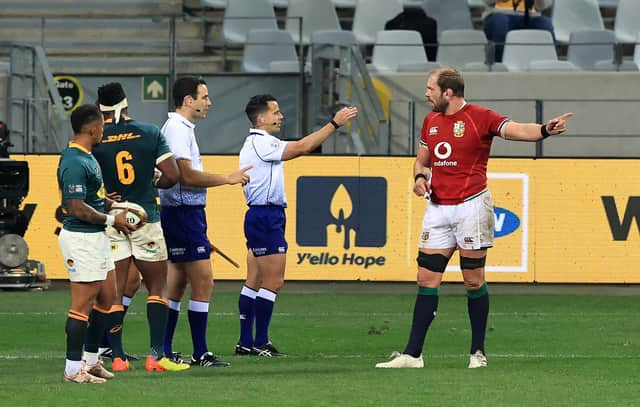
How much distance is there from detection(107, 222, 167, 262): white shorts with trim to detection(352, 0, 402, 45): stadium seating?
613 inches

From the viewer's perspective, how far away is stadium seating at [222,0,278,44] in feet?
83.7

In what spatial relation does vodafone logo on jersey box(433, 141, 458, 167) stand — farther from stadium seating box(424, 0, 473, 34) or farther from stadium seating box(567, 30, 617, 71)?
stadium seating box(424, 0, 473, 34)

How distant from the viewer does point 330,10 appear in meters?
26.2

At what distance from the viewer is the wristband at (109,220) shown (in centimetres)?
979

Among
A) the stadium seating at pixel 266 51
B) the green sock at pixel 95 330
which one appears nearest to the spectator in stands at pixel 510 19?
the stadium seating at pixel 266 51

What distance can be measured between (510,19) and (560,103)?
312 cm

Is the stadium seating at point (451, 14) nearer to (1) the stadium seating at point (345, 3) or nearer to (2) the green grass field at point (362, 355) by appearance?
(1) the stadium seating at point (345, 3)

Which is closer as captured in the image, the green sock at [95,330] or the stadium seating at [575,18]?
the green sock at [95,330]

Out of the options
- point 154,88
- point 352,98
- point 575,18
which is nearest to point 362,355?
point 352,98

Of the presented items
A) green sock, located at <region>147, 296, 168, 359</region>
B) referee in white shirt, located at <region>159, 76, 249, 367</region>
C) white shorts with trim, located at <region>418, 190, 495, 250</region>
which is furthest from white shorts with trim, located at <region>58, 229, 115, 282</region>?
white shorts with trim, located at <region>418, 190, 495, 250</region>

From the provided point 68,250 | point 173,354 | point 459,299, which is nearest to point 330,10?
point 459,299

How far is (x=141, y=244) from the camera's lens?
10.7 metres

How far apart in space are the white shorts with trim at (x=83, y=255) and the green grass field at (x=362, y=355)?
718mm

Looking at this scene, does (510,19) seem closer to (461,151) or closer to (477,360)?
(461,151)
